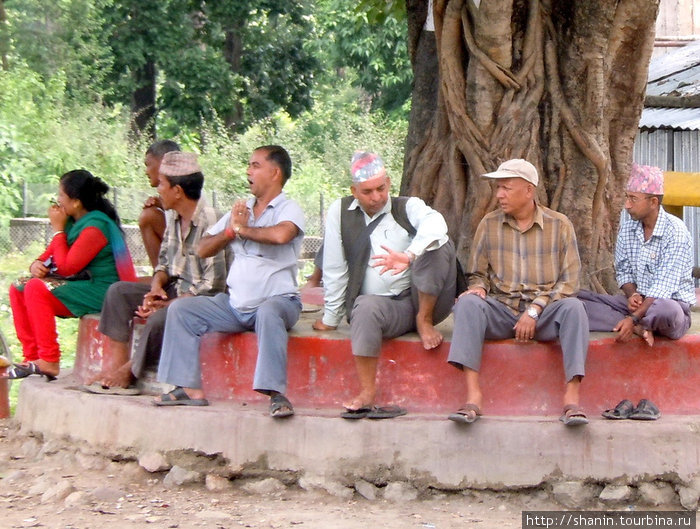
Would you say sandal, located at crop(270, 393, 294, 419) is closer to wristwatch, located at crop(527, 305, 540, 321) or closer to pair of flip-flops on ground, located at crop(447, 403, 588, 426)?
pair of flip-flops on ground, located at crop(447, 403, 588, 426)

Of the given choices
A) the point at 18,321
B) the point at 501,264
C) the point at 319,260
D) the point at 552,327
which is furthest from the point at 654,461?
the point at 18,321

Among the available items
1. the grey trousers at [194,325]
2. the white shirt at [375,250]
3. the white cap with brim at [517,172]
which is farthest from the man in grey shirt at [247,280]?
the white cap with brim at [517,172]

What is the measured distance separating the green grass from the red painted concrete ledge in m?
2.62

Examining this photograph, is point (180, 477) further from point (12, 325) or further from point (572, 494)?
point (12, 325)

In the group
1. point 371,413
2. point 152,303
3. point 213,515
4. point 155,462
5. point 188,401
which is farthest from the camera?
point 152,303

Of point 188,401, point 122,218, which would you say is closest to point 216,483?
point 188,401

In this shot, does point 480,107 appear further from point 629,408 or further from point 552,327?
point 629,408

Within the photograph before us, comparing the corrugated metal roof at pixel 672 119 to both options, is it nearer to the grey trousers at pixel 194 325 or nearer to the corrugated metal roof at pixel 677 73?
the corrugated metal roof at pixel 677 73

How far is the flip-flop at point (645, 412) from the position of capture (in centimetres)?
546

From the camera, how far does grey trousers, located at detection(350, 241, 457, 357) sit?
17.8 ft

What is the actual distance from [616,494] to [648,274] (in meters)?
1.21

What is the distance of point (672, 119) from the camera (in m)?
12.5

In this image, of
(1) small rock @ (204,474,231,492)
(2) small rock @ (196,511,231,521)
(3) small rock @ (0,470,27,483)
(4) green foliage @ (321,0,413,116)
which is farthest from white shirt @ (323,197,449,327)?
(4) green foliage @ (321,0,413,116)

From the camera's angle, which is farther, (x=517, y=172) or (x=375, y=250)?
(x=375, y=250)
